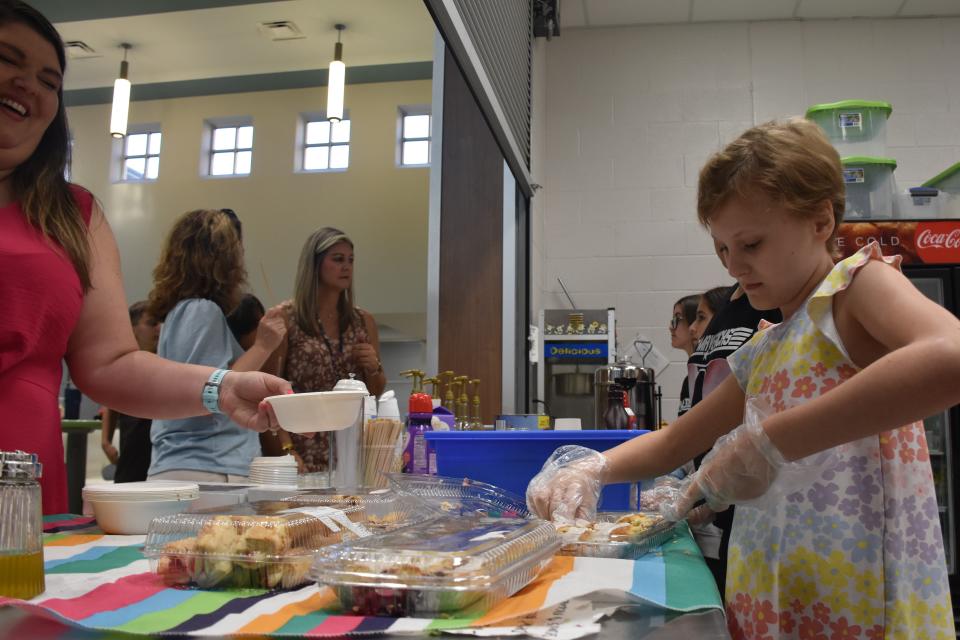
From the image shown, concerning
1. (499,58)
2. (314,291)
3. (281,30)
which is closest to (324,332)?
(314,291)

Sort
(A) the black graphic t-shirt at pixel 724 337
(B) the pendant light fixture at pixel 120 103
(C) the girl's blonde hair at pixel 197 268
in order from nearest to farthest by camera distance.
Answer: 1. (A) the black graphic t-shirt at pixel 724 337
2. (C) the girl's blonde hair at pixel 197 268
3. (B) the pendant light fixture at pixel 120 103

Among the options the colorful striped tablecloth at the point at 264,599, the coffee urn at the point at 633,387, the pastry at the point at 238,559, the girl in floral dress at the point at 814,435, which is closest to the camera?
the colorful striped tablecloth at the point at 264,599

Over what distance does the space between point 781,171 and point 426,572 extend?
0.90 meters

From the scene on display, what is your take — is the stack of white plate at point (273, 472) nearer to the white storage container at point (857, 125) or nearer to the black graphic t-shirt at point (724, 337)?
the black graphic t-shirt at point (724, 337)

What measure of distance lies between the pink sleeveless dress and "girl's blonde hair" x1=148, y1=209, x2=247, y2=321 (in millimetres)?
1164

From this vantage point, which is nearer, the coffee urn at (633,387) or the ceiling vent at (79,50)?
the coffee urn at (633,387)

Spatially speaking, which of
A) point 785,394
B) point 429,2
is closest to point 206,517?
point 785,394

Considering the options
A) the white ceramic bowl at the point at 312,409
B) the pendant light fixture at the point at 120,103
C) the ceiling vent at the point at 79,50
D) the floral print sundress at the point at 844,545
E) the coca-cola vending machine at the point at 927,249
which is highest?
the ceiling vent at the point at 79,50

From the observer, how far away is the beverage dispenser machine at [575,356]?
512 cm

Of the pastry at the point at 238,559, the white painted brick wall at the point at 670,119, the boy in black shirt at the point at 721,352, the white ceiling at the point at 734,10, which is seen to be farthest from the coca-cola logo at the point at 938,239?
the pastry at the point at 238,559

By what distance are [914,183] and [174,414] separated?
5.85m

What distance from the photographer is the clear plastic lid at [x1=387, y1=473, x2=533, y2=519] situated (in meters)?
1.20

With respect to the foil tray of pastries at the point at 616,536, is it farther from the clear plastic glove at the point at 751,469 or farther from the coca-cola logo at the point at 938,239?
the coca-cola logo at the point at 938,239

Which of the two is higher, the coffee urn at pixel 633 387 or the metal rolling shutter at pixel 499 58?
the metal rolling shutter at pixel 499 58
